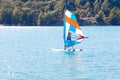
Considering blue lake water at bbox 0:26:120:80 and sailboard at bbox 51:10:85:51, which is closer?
blue lake water at bbox 0:26:120:80

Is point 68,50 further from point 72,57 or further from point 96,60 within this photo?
point 96,60

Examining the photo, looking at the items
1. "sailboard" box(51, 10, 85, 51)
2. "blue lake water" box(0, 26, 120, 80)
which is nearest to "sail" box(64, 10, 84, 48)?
"sailboard" box(51, 10, 85, 51)

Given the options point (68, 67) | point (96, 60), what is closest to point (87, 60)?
point (96, 60)

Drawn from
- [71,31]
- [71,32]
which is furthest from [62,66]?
[71,32]

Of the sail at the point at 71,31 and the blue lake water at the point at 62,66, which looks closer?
the blue lake water at the point at 62,66

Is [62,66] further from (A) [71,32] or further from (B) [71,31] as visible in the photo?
(A) [71,32]

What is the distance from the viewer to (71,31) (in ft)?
277

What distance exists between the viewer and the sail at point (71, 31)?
275ft

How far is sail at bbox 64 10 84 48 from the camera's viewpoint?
275ft

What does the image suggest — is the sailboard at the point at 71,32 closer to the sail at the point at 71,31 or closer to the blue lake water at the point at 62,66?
the sail at the point at 71,31

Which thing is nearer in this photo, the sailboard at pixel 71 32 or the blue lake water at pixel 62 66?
the blue lake water at pixel 62 66

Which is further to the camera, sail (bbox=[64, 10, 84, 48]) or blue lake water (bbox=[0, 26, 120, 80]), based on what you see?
sail (bbox=[64, 10, 84, 48])

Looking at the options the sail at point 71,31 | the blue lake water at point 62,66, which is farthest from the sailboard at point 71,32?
the blue lake water at point 62,66

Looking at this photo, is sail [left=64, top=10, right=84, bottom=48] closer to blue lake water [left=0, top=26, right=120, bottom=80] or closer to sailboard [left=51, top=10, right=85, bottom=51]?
sailboard [left=51, top=10, right=85, bottom=51]
